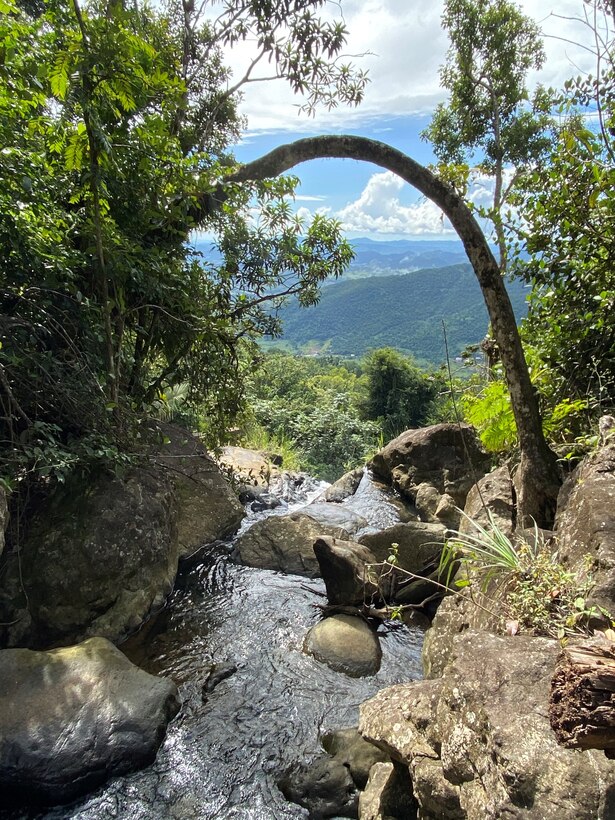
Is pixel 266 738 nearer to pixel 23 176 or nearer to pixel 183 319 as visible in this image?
pixel 183 319

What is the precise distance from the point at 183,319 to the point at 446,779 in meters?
4.66

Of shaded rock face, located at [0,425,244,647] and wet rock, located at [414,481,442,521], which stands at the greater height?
shaded rock face, located at [0,425,244,647]

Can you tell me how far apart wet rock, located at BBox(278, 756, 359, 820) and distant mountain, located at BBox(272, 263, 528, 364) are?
319 ft

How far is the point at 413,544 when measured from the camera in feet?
20.2

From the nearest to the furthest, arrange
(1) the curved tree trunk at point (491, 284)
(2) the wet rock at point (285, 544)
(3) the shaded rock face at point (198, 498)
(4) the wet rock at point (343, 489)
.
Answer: (1) the curved tree trunk at point (491, 284), (2) the wet rock at point (285, 544), (3) the shaded rock face at point (198, 498), (4) the wet rock at point (343, 489)

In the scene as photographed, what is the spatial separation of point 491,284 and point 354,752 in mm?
3941

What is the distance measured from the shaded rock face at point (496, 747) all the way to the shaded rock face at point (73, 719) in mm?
1921

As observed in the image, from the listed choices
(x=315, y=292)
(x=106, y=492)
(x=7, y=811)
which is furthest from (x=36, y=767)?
(x=315, y=292)

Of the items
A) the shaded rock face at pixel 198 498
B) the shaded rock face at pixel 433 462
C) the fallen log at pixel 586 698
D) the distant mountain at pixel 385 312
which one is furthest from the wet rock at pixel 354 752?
the distant mountain at pixel 385 312

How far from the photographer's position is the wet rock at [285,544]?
679cm

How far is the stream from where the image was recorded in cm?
337

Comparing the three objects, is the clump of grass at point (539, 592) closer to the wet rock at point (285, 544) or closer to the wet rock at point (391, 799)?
the wet rock at point (391, 799)

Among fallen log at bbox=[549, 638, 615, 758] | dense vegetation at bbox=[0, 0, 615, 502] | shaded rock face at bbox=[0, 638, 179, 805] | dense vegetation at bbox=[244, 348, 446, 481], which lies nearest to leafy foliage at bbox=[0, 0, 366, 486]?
dense vegetation at bbox=[0, 0, 615, 502]

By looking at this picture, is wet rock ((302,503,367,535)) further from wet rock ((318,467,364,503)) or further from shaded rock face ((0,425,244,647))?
shaded rock face ((0,425,244,647))
